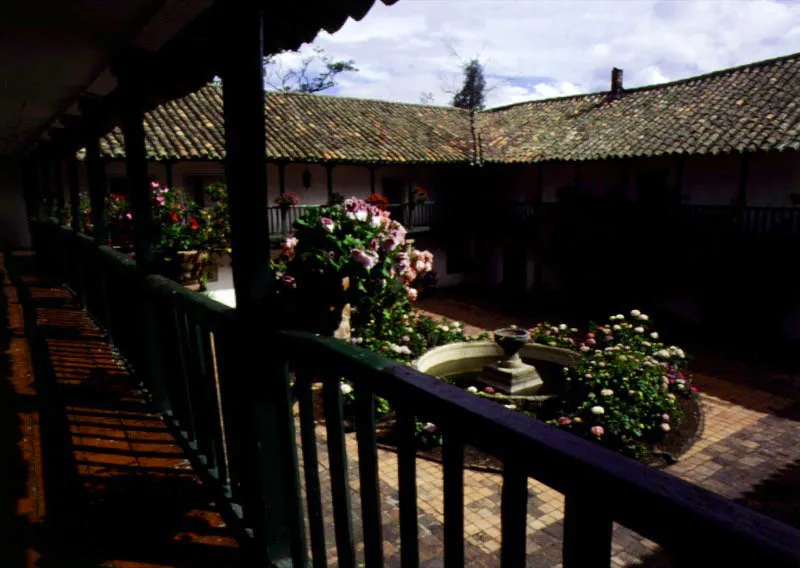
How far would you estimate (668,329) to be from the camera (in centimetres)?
1435

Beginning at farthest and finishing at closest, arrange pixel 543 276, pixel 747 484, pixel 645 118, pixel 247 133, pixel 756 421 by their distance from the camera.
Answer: pixel 543 276, pixel 645 118, pixel 756 421, pixel 747 484, pixel 247 133

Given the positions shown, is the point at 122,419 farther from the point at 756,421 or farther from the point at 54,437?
the point at 756,421

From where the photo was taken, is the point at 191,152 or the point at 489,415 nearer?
the point at 489,415

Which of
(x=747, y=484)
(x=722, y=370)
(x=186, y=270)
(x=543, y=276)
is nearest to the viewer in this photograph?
(x=747, y=484)

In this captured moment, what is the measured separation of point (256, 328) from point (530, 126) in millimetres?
19310

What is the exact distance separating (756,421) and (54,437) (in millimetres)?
8836

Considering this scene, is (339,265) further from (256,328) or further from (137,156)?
(137,156)

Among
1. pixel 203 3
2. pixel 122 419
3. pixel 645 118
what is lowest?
pixel 122 419

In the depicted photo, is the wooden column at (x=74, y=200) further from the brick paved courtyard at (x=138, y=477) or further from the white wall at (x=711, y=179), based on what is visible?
the white wall at (x=711, y=179)

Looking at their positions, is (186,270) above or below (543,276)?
above

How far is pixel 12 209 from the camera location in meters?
16.8

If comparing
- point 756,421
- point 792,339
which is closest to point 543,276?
point 792,339

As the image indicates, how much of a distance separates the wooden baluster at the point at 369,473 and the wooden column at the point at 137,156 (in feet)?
8.50

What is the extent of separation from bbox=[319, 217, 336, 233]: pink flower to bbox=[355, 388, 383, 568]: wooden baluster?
852 mm
